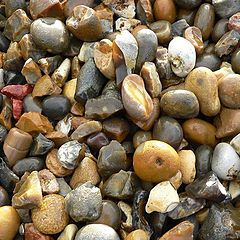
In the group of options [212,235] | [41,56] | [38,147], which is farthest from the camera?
[41,56]

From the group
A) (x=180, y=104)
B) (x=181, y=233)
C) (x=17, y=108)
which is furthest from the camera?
(x=17, y=108)

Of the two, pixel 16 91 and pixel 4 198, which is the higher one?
pixel 16 91

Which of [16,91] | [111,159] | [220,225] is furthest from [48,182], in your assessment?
[220,225]

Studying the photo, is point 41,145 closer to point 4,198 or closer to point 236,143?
point 4,198

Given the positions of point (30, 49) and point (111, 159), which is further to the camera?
point (30, 49)

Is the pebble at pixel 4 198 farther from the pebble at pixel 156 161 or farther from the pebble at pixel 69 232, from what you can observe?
the pebble at pixel 156 161

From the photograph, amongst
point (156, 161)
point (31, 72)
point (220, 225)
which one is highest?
point (31, 72)

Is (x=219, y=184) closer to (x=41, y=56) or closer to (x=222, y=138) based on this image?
(x=222, y=138)

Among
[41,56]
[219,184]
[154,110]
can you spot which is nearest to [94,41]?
[41,56]

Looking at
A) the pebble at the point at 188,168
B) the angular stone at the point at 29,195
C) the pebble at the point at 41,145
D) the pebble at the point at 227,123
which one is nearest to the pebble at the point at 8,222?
the angular stone at the point at 29,195
